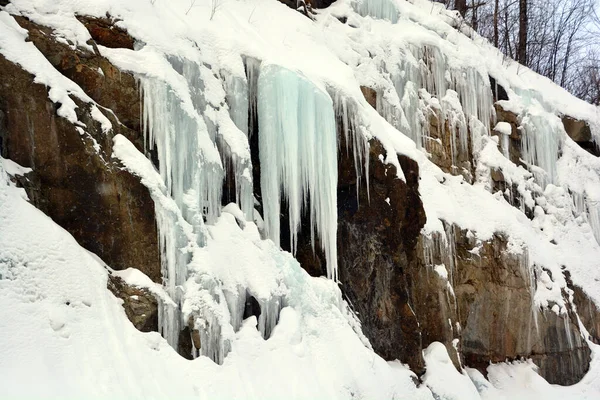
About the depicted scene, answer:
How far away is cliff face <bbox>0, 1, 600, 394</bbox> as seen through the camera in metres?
4.63

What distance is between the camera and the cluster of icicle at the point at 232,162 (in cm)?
490

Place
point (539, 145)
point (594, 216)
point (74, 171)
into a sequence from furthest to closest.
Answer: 1. point (594, 216)
2. point (539, 145)
3. point (74, 171)

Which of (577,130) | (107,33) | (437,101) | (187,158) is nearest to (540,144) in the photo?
(577,130)

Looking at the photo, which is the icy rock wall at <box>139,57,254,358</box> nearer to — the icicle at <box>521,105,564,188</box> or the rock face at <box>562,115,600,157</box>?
the icicle at <box>521,105,564,188</box>

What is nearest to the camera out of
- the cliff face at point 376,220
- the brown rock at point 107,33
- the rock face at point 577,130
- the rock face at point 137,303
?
the rock face at point 137,303

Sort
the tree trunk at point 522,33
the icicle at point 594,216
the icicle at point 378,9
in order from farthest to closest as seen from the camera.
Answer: the tree trunk at point 522,33, the icicle at point 594,216, the icicle at point 378,9

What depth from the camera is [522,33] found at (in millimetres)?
15289

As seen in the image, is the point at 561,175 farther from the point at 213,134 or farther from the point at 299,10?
the point at 213,134

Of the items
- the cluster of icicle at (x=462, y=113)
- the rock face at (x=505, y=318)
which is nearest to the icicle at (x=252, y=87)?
the cluster of icicle at (x=462, y=113)

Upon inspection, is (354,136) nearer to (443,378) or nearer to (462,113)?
(443,378)

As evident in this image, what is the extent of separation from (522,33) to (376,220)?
34.0 ft

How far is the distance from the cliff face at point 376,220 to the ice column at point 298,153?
15 cm

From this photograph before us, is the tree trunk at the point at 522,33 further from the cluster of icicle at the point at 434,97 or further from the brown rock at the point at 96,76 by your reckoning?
the brown rock at the point at 96,76

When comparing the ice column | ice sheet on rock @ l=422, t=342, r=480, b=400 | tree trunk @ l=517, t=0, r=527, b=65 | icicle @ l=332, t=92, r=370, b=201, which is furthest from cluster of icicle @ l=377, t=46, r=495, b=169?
tree trunk @ l=517, t=0, r=527, b=65
